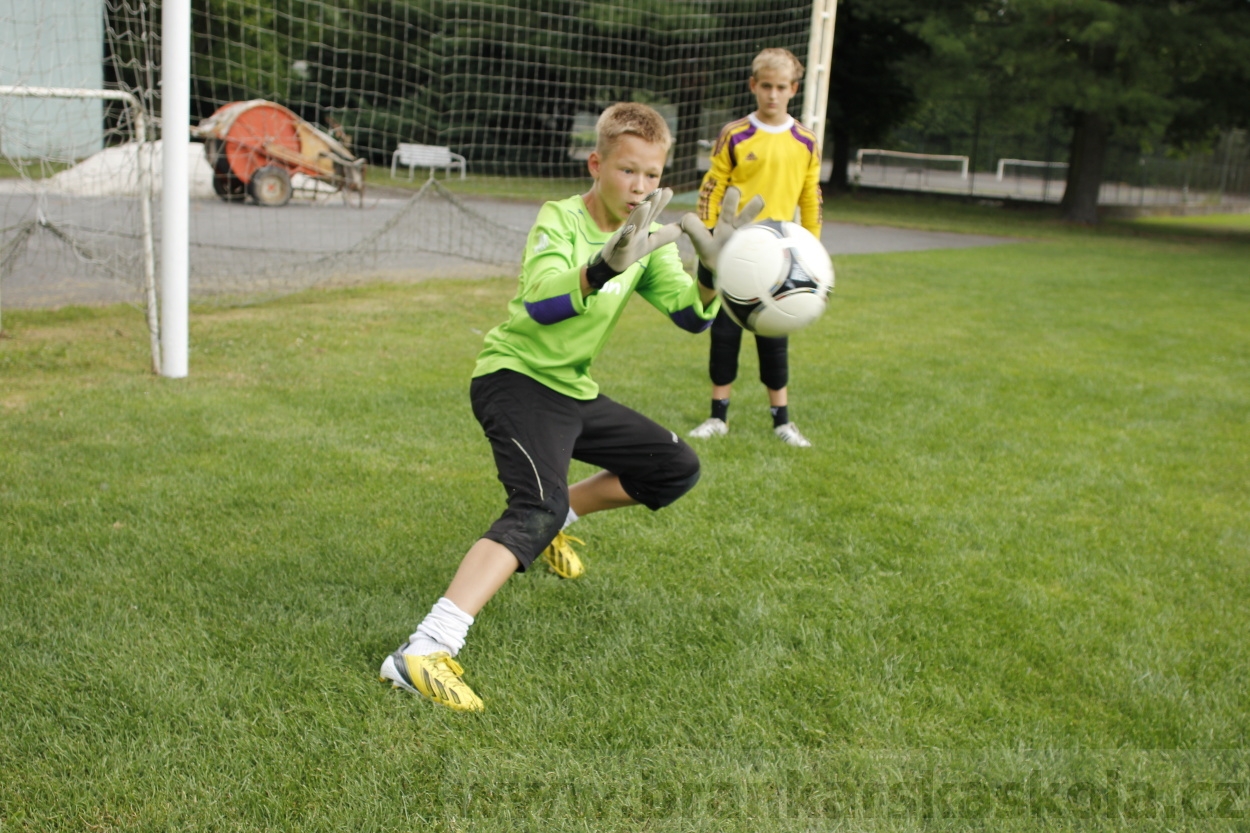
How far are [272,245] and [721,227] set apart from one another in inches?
395

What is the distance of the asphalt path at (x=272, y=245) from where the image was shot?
9031 mm

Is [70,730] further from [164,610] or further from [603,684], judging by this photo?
[603,684]

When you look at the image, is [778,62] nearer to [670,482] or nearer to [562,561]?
[670,482]

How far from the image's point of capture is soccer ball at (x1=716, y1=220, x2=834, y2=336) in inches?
113

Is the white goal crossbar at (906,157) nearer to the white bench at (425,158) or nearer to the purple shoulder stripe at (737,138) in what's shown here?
the white bench at (425,158)

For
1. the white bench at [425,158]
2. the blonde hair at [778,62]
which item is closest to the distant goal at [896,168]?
the white bench at [425,158]

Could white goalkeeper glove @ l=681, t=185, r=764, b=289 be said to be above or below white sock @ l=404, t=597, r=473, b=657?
above

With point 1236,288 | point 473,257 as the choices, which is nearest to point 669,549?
point 473,257

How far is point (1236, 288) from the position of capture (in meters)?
13.4

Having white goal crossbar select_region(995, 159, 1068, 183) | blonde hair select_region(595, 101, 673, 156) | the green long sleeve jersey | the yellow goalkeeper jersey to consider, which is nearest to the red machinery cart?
the yellow goalkeeper jersey

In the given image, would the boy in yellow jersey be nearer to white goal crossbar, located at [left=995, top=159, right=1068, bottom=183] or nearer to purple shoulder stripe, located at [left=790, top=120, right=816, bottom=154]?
purple shoulder stripe, located at [left=790, top=120, right=816, bottom=154]

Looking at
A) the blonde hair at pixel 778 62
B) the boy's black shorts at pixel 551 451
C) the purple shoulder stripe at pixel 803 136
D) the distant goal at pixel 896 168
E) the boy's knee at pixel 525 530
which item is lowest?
the boy's knee at pixel 525 530

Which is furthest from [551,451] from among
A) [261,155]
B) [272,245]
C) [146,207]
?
[261,155]

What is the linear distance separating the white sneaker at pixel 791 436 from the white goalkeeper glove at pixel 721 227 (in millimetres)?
2480
